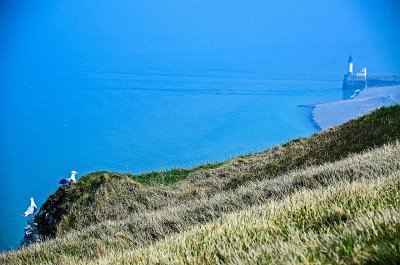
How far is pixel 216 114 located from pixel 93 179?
433ft

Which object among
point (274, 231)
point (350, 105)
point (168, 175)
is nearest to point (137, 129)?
point (350, 105)

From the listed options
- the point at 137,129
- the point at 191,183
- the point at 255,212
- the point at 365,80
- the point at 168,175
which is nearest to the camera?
the point at 255,212

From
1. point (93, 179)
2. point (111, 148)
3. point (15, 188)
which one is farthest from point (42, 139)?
point (93, 179)

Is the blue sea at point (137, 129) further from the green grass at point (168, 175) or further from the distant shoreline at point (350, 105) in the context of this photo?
the green grass at point (168, 175)

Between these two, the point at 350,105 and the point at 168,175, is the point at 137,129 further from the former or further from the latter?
the point at 168,175

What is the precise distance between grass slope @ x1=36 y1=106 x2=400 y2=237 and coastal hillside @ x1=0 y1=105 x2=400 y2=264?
2.3 inches

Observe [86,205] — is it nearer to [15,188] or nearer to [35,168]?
[15,188]

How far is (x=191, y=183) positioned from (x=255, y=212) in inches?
622

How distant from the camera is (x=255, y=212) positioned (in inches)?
256

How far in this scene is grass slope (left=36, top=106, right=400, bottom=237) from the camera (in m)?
19.6

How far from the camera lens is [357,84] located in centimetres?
18200

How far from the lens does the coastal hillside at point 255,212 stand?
3582mm

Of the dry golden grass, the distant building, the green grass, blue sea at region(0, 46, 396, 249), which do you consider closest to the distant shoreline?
blue sea at region(0, 46, 396, 249)

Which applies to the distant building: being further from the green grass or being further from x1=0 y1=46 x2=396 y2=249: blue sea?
the green grass
